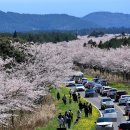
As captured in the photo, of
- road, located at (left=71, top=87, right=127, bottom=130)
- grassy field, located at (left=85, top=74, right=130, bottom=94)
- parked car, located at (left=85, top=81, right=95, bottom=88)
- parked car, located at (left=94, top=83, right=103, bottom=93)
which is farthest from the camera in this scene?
parked car, located at (left=85, top=81, right=95, bottom=88)

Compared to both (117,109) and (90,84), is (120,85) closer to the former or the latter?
(90,84)

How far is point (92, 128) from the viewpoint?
34594 millimetres

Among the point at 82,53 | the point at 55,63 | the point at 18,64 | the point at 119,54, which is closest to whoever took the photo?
the point at 18,64

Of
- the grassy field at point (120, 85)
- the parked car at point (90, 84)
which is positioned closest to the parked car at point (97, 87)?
the parked car at point (90, 84)

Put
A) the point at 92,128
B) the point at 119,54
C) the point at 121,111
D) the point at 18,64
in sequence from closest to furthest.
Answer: the point at 92,128 → the point at 121,111 → the point at 18,64 → the point at 119,54

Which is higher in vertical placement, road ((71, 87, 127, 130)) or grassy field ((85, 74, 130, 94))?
road ((71, 87, 127, 130))

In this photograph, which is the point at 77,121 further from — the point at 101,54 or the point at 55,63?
the point at 101,54

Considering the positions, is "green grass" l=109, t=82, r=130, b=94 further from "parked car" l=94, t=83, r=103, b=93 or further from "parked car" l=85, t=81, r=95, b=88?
"parked car" l=94, t=83, r=103, b=93

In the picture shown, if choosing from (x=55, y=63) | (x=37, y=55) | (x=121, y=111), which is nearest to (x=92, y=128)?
(x=121, y=111)

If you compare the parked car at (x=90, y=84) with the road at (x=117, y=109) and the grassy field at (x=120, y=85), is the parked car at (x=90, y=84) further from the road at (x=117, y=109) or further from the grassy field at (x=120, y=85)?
the road at (x=117, y=109)

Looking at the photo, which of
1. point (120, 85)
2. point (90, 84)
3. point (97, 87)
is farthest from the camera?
point (120, 85)

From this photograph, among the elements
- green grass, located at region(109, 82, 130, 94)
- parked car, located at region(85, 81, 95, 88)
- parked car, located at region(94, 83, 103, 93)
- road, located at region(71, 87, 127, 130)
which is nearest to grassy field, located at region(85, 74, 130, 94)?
green grass, located at region(109, 82, 130, 94)

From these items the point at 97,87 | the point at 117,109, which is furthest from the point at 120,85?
the point at 117,109

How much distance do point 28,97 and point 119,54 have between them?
59708 millimetres
